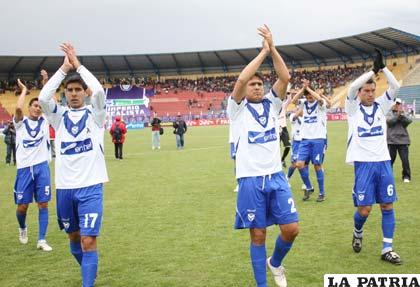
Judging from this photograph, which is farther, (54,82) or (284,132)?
(284,132)

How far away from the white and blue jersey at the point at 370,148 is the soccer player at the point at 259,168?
172 cm

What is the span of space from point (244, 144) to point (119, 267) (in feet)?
8.51

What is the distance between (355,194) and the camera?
6551mm

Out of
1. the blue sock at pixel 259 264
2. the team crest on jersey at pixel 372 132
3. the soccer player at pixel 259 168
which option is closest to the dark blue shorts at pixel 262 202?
the soccer player at pixel 259 168

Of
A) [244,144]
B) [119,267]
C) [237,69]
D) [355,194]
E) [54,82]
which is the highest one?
[237,69]

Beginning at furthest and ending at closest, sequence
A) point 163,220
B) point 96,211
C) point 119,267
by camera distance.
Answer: point 163,220 → point 119,267 → point 96,211

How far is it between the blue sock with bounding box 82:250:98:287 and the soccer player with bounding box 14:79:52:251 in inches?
103

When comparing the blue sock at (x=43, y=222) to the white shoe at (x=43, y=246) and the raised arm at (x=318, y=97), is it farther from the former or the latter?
the raised arm at (x=318, y=97)

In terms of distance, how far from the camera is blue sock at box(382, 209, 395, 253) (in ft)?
20.4

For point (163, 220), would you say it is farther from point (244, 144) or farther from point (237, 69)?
point (237, 69)

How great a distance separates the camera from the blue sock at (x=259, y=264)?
5047 mm

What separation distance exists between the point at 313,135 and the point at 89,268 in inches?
267

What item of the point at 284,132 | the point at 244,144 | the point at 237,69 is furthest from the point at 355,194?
the point at 237,69

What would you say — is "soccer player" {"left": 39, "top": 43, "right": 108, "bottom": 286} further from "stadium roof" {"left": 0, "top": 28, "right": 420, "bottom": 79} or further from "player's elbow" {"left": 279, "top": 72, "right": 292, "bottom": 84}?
"stadium roof" {"left": 0, "top": 28, "right": 420, "bottom": 79}
